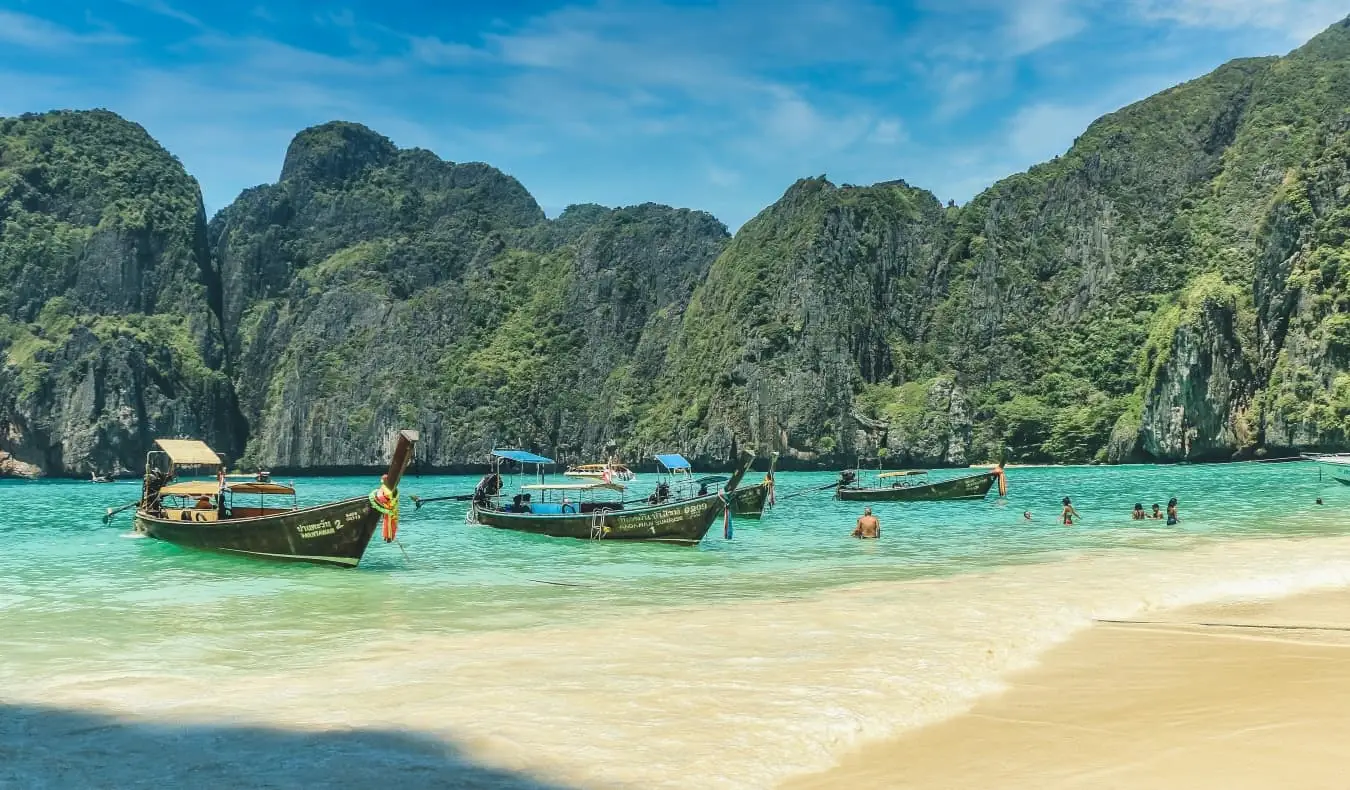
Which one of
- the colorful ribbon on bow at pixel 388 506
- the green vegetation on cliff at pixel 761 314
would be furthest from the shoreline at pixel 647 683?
the green vegetation on cliff at pixel 761 314

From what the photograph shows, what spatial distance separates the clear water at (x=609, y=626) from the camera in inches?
302

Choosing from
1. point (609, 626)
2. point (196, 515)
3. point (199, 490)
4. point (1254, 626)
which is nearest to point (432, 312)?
point (199, 490)

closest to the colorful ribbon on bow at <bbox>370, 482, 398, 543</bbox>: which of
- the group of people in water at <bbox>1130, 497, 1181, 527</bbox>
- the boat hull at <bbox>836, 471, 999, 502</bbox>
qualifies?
the group of people in water at <bbox>1130, 497, 1181, 527</bbox>

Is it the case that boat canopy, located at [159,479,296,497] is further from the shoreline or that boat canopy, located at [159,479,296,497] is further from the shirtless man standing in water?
the shirtless man standing in water

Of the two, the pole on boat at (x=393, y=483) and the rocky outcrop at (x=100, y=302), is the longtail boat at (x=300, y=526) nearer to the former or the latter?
the pole on boat at (x=393, y=483)

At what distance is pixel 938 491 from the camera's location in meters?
46.6

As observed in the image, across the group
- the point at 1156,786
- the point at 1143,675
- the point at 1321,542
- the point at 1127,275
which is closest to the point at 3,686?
the point at 1156,786

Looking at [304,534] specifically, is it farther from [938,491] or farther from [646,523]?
[938,491]

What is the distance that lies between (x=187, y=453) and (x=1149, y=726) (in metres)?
28.7

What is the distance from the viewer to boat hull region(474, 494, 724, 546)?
25938 mm

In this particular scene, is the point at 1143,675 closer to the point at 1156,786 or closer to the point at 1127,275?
the point at 1156,786

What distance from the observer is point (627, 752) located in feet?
21.9

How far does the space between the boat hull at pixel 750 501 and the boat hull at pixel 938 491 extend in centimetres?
1061

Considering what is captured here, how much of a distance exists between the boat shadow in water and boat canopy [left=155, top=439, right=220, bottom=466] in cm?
2340
